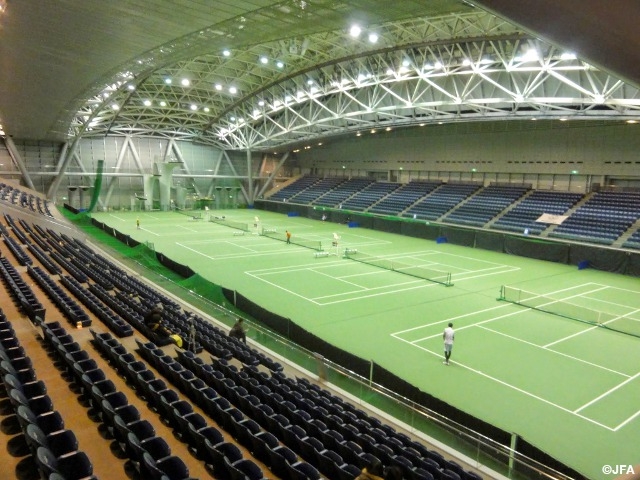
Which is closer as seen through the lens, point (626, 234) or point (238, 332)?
point (238, 332)

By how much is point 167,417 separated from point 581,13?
840cm

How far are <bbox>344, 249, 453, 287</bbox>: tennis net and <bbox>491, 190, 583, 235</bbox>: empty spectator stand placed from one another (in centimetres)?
1154

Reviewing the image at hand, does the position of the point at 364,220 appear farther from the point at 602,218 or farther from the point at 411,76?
the point at 602,218

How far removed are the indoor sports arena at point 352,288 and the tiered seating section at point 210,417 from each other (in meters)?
0.06

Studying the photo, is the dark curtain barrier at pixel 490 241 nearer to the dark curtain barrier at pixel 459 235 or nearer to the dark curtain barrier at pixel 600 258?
the dark curtain barrier at pixel 459 235

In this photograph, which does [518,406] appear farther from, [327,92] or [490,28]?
[327,92]

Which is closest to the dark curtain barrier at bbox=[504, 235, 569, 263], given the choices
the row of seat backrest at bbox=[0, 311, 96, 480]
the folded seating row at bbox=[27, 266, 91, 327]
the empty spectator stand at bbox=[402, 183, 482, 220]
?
the empty spectator stand at bbox=[402, 183, 482, 220]

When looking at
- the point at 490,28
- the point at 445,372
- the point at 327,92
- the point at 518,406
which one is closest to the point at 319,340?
the point at 445,372

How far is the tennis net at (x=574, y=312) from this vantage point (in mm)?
19148

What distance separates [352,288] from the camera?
24125 millimetres

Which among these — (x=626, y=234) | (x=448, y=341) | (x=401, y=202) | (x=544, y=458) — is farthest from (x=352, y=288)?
(x=401, y=202)

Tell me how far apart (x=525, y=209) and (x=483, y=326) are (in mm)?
23185

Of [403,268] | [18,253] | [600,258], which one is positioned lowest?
[403,268]

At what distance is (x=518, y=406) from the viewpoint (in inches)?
492
